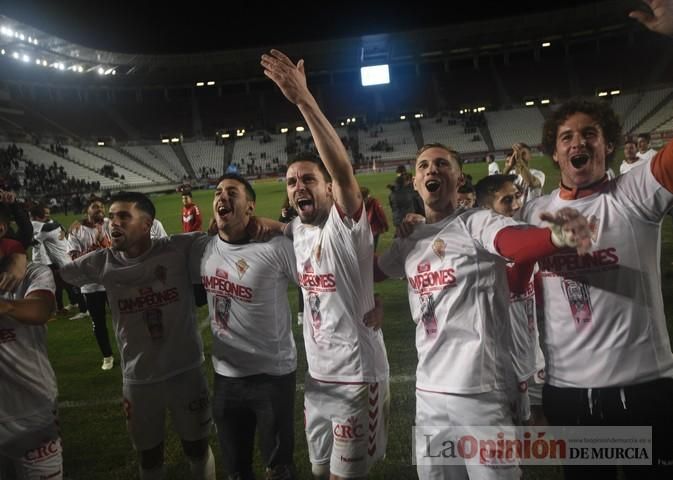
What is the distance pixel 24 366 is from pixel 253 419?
1568 mm

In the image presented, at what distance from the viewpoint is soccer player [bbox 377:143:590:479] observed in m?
2.80

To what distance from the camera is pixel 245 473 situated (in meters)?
3.52

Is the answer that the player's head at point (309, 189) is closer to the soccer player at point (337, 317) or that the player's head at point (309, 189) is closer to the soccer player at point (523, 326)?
the soccer player at point (337, 317)

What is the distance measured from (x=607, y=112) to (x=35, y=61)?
55.1 metres

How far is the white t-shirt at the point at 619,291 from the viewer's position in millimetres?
2510

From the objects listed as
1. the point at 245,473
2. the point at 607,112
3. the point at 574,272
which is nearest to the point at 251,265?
the point at 245,473

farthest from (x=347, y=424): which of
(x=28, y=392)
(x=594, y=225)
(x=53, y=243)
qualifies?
(x=53, y=243)

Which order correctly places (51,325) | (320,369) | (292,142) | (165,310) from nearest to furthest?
(320,369) → (165,310) → (51,325) → (292,142)

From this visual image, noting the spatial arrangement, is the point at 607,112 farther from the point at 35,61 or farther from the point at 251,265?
the point at 35,61

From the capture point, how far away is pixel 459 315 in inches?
114

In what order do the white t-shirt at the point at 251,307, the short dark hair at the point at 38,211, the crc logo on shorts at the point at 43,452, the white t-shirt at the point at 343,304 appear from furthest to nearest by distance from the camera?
the short dark hair at the point at 38,211 < the white t-shirt at the point at 251,307 < the crc logo on shorts at the point at 43,452 < the white t-shirt at the point at 343,304

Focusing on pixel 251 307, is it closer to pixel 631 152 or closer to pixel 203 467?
pixel 203 467

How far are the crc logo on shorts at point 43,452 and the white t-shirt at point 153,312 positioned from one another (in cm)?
60

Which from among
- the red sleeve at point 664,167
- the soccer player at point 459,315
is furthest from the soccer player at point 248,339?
the red sleeve at point 664,167
